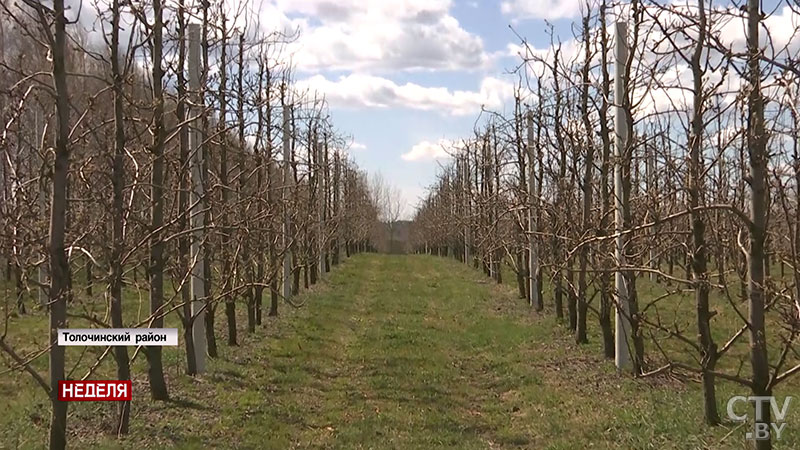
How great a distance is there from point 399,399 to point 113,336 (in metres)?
3.39

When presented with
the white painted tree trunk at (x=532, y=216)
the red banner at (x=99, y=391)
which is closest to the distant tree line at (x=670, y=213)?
the white painted tree trunk at (x=532, y=216)

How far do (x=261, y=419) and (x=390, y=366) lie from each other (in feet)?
9.59

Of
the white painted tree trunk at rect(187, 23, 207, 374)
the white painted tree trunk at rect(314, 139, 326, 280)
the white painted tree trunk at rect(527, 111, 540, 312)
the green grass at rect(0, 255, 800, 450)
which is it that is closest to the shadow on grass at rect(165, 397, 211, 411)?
the green grass at rect(0, 255, 800, 450)

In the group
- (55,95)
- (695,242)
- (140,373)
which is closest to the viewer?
(55,95)

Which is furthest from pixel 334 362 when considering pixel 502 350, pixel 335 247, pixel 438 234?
pixel 438 234

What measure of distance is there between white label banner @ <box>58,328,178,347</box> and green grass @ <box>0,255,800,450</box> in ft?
2.54

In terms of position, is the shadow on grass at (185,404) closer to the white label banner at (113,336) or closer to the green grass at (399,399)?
the green grass at (399,399)

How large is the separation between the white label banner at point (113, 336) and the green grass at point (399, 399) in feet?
2.54

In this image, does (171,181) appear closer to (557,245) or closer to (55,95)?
(55,95)

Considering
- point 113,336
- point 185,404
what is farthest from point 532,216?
point 113,336

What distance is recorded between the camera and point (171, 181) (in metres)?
8.54

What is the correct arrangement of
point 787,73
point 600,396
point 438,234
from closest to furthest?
point 787,73, point 600,396, point 438,234

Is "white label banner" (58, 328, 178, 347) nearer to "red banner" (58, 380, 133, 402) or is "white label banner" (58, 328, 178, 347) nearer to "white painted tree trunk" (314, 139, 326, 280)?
"red banner" (58, 380, 133, 402)

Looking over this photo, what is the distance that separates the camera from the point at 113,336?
526 cm
